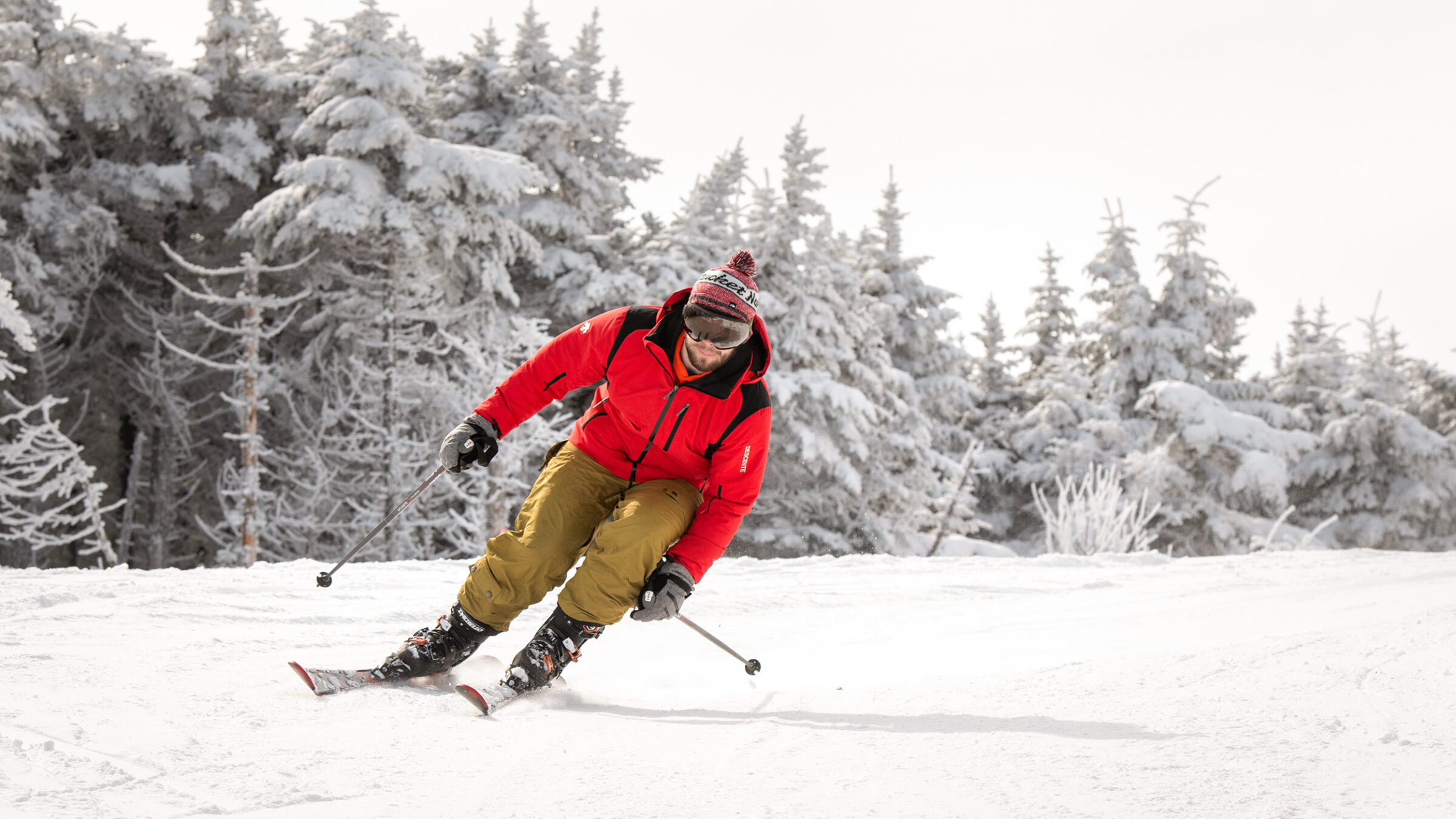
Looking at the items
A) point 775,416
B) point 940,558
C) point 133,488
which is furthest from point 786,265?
point 133,488

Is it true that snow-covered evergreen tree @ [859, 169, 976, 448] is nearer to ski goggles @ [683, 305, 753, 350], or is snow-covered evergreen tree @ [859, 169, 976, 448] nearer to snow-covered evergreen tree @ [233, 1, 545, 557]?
snow-covered evergreen tree @ [233, 1, 545, 557]

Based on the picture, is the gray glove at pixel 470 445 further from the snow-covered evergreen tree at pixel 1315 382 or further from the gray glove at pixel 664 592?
the snow-covered evergreen tree at pixel 1315 382

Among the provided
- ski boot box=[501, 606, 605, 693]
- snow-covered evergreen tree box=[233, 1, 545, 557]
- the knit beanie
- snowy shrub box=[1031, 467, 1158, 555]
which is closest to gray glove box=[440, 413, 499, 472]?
ski boot box=[501, 606, 605, 693]

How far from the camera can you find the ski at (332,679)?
2.43m

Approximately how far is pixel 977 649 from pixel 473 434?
2.06 m

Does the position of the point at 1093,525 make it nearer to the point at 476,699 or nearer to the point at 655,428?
the point at 655,428

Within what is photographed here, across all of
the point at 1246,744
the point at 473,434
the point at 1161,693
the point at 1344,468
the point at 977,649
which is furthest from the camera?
the point at 1344,468

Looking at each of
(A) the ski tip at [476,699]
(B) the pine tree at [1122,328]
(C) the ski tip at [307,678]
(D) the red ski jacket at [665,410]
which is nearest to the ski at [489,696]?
(A) the ski tip at [476,699]

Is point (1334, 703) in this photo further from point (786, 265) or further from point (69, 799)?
point (786, 265)

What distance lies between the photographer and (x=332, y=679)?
8.16 ft

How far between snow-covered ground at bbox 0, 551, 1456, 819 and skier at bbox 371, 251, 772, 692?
257 mm

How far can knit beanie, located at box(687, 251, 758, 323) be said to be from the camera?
2.82 m

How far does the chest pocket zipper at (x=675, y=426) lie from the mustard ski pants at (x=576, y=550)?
135 mm

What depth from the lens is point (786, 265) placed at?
51.9 ft
